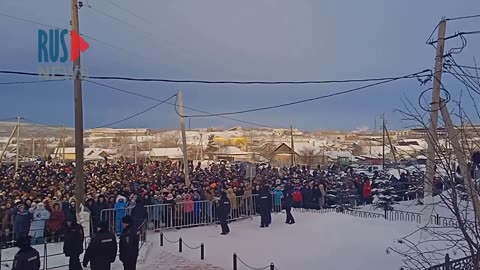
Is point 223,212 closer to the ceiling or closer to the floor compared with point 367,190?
closer to the ceiling

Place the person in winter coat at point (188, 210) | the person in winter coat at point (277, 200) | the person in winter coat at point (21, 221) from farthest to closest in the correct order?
the person in winter coat at point (277, 200) < the person in winter coat at point (188, 210) < the person in winter coat at point (21, 221)

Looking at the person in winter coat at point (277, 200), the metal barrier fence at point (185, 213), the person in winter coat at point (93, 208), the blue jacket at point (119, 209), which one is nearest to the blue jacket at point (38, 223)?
the person in winter coat at point (93, 208)

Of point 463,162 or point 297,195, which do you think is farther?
point 297,195

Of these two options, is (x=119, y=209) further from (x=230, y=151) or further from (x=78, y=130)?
(x=230, y=151)

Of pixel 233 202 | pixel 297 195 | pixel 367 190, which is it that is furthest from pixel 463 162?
pixel 367 190

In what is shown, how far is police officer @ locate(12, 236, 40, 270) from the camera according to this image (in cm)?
965

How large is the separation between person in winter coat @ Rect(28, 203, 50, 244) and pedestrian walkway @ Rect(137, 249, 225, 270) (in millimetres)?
3153

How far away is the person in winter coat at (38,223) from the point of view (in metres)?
15.2

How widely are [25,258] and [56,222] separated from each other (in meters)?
6.12

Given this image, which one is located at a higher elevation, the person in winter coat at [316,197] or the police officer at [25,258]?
the police officer at [25,258]

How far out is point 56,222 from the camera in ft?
51.3

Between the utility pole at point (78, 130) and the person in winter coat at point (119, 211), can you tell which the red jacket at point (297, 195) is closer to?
the person in winter coat at point (119, 211)

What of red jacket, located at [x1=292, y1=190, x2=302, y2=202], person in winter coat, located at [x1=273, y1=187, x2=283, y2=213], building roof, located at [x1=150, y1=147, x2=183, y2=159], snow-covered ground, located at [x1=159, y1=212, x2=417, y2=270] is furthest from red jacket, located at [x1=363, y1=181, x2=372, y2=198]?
building roof, located at [x1=150, y1=147, x2=183, y2=159]

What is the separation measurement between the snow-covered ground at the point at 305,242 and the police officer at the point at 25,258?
5516 millimetres
